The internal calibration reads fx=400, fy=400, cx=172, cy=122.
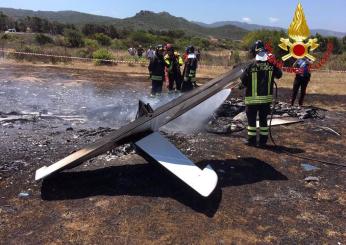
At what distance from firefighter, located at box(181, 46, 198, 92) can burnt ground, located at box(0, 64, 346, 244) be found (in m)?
4.95

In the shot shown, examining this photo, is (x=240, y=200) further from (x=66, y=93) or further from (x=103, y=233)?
(x=66, y=93)

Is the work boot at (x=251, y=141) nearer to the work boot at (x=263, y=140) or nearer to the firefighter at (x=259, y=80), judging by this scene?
the work boot at (x=263, y=140)

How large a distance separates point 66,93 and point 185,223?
9.44m

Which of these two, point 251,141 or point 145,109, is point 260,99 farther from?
point 145,109

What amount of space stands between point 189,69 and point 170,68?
1.86 feet

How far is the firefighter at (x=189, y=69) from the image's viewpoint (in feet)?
38.9

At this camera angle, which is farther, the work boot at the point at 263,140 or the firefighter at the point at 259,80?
the work boot at the point at 263,140

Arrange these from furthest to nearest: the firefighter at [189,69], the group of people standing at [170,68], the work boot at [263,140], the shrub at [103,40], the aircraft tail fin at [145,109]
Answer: the shrub at [103,40], the firefighter at [189,69], the group of people standing at [170,68], the work boot at [263,140], the aircraft tail fin at [145,109]

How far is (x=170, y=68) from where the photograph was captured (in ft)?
39.2

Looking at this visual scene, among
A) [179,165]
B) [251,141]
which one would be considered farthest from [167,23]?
[179,165]

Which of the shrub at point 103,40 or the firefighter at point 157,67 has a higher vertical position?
the shrub at point 103,40

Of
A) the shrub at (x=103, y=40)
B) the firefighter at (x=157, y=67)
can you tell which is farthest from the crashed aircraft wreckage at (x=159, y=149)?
the shrub at (x=103, y=40)

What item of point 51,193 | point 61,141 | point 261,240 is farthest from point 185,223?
point 61,141

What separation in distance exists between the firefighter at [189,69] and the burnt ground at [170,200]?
495cm
